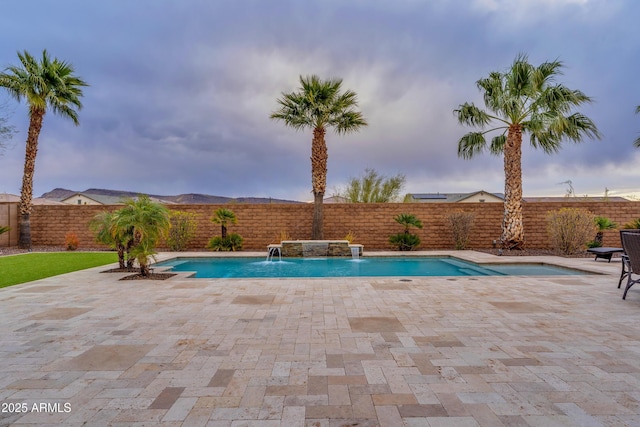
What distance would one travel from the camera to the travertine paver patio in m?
2.02

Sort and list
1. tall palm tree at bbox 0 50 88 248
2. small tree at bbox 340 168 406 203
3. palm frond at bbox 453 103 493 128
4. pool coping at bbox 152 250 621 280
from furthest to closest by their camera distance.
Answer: small tree at bbox 340 168 406 203 → tall palm tree at bbox 0 50 88 248 → palm frond at bbox 453 103 493 128 → pool coping at bbox 152 250 621 280

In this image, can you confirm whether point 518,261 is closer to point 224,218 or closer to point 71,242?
point 224,218

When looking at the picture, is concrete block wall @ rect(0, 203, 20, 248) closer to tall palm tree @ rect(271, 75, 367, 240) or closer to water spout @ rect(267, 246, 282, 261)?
water spout @ rect(267, 246, 282, 261)

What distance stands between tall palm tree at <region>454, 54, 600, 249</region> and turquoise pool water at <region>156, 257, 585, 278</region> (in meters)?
3.11

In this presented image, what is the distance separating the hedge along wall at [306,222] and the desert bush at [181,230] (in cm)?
58

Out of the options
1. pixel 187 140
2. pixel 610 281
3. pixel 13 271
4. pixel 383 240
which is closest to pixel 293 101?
pixel 383 240

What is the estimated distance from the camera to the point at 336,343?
10.5 feet

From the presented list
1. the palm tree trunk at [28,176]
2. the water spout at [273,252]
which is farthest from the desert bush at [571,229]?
the palm tree trunk at [28,176]

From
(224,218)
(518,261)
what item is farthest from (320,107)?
(518,261)

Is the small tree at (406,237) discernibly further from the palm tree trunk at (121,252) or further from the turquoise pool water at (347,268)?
the palm tree trunk at (121,252)

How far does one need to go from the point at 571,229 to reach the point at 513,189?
225 centimetres

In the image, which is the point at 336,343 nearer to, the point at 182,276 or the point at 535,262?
the point at 182,276

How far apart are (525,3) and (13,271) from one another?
16.6 meters

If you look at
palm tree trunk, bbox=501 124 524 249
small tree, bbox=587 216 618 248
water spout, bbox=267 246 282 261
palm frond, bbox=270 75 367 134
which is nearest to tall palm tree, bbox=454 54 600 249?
palm tree trunk, bbox=501 124 524 249
